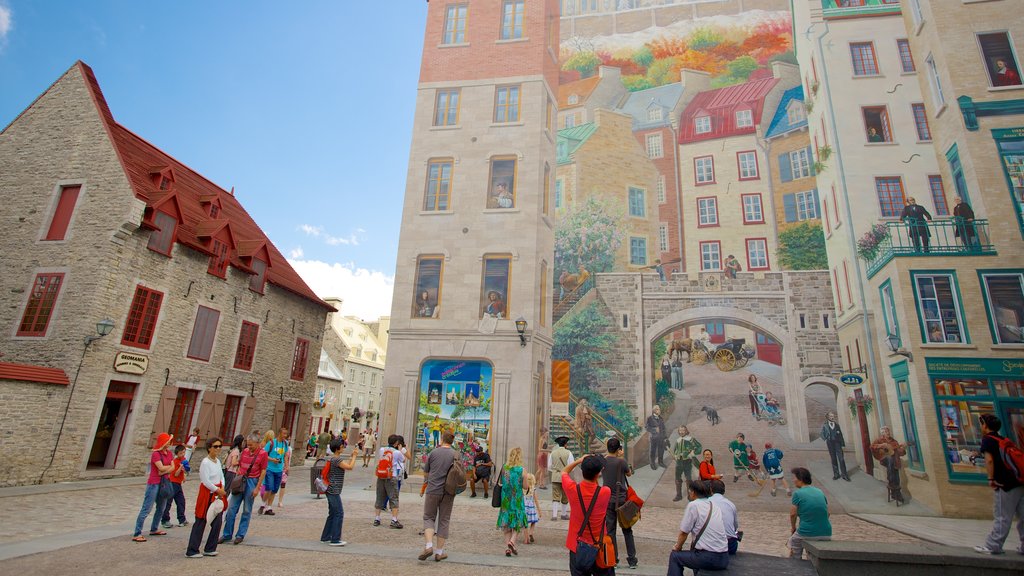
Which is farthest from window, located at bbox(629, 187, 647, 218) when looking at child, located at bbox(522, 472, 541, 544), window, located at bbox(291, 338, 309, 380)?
window, located at bbox(291, 338, 309, 380)

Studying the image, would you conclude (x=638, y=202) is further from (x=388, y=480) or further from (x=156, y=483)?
(x=156, y=483)

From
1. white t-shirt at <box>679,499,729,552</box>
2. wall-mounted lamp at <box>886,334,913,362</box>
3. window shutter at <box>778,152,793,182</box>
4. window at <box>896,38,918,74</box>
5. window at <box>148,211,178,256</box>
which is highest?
window at <box>896,38,918,74</box>

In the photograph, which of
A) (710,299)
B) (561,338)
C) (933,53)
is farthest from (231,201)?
(933,53)

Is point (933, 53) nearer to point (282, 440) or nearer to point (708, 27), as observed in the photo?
point (708, 27)

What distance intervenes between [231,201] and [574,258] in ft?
57.2

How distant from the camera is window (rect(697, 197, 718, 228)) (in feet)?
66.8

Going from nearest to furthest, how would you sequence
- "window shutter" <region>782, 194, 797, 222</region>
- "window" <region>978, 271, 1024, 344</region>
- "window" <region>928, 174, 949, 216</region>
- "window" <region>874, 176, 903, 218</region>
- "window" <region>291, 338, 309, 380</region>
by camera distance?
"window" <region>978, 271, 1024, 344</region>, "window" <region>928, 174, 949, 216</region>, "window" <region>874, 176, 903, 218</region>, "window shutter" <region>782, 194, 797, 222</region>, "window" <region>291, 338, 309, 380</region>

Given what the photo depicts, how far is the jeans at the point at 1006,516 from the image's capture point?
21.9 feet

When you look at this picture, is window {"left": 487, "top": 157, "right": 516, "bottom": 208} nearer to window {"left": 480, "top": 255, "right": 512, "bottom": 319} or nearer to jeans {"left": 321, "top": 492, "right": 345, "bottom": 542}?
window {"left": 480, "top": 255, "right": 512, "bottom": 319}

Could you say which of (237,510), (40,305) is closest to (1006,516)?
(237,510)

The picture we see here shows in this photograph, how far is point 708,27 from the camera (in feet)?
71.5

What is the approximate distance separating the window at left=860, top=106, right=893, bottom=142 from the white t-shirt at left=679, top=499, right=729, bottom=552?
17956mm

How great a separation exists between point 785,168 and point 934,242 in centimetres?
586

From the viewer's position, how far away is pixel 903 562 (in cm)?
522
